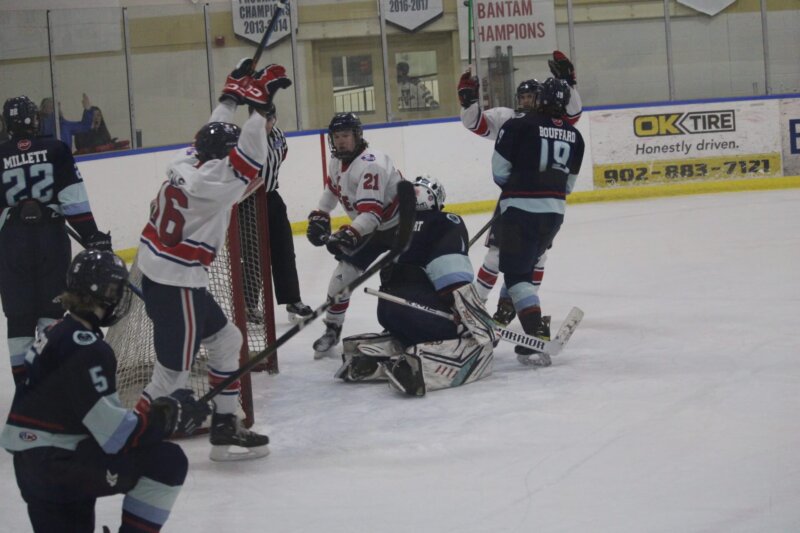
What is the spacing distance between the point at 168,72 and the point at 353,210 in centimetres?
457

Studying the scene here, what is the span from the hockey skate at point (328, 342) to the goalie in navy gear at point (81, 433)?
240cm

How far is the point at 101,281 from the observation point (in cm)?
232

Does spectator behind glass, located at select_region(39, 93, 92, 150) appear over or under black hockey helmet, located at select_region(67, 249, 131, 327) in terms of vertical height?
over

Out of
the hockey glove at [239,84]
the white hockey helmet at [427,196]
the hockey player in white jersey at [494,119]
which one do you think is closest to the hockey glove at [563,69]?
the hockey player in white jersey at [494,119]

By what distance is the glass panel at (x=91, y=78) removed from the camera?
8.01 meters

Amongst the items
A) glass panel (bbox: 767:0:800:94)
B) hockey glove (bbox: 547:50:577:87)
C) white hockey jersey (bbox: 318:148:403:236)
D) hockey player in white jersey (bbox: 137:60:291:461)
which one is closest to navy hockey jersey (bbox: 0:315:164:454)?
hockey player in white jersey (bbox: 137:60:291:461)

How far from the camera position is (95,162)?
762cm

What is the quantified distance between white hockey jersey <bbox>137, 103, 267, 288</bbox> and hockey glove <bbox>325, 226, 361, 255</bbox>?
1.10 meters

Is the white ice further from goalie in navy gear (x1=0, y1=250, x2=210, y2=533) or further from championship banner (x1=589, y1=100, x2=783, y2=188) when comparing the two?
championship banner (x1=589, y1=100, x2=783, y2=188)

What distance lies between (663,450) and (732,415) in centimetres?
42

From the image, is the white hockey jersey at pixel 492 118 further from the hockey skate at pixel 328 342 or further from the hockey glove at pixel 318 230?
the hockey skate at pixel 328 342

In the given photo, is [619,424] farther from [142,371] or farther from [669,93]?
[669,93]

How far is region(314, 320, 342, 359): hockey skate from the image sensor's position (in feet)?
15.6

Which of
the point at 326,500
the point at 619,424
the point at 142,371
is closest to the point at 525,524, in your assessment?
the point at 326,500
